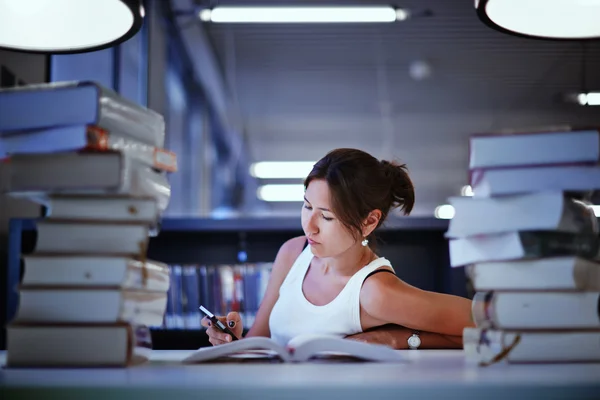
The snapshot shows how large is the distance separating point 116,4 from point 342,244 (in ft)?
2.66

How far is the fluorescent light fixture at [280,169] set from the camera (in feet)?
34.5

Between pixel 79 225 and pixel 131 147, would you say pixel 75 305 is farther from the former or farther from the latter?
pixel 131 147

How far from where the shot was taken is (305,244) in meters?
2.15

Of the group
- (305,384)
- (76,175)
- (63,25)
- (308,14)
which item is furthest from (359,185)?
(308,14)

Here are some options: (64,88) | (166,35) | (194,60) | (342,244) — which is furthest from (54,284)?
(194,60)

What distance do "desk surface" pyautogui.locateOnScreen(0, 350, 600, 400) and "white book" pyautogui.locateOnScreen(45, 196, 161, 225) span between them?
0.21 meters

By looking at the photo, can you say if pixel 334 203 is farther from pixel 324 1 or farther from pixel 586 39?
pixel 324 1

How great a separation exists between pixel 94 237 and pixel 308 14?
3.33 m

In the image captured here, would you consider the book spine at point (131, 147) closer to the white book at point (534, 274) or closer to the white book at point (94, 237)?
the white book at point (94, 237)

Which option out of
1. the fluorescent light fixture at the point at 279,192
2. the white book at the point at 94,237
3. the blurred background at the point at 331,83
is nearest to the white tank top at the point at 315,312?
the white book at the point at 94,237

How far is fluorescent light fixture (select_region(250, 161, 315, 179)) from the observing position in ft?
34.5

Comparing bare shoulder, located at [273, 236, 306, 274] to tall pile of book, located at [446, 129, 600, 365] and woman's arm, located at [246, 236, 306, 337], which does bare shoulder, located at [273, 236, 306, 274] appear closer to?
woman's arm, located at [246, 236, 306, 337]

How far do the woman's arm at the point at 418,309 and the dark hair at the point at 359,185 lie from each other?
0.20 metres

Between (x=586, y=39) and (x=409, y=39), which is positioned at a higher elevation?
(x=409, y=39)
